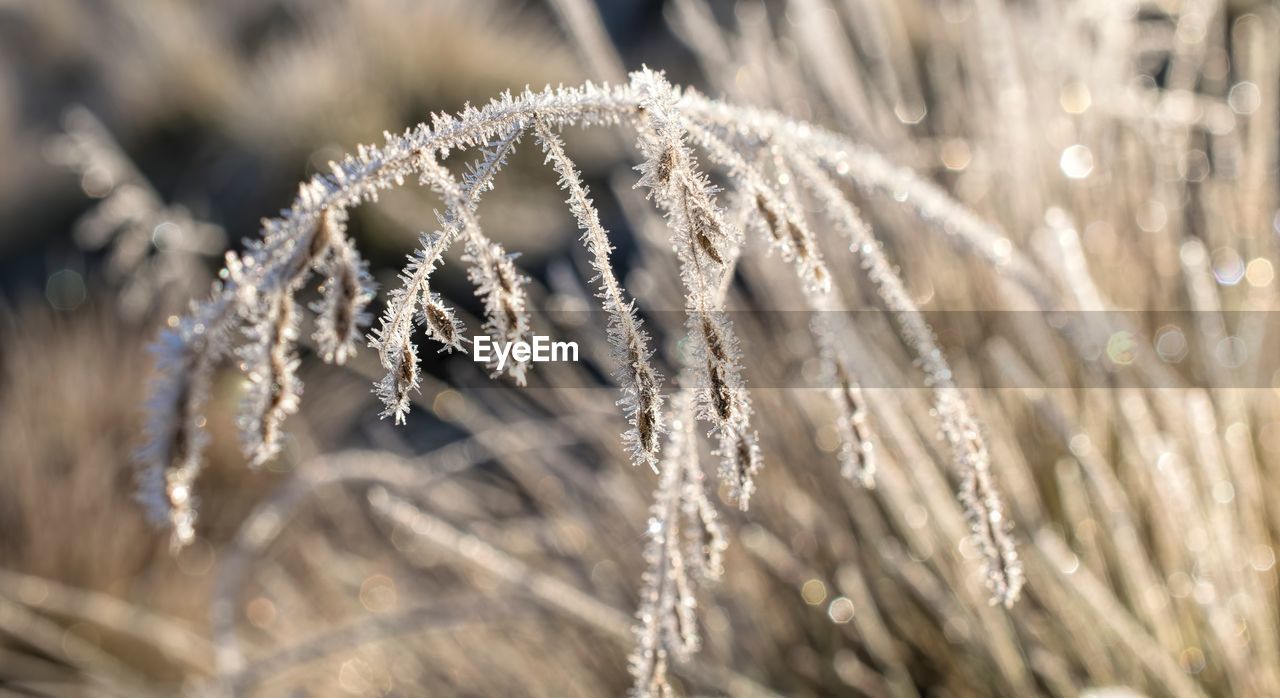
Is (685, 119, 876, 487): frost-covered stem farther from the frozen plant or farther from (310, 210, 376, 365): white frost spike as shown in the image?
(310, 210, 376, 365): white frost spike

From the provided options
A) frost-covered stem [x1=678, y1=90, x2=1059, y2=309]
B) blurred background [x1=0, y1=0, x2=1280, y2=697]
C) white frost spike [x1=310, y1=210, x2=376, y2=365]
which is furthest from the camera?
blurred background [x1=0, y1=0, x2=1280, y2=697]

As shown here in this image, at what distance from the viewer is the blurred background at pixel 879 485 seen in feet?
2.89

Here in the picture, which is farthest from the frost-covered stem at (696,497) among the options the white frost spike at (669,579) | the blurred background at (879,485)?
the blurred background at (879,485)

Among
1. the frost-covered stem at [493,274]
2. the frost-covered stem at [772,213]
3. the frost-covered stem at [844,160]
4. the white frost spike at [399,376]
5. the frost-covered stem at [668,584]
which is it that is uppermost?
the frost-covered stem at [844,160]

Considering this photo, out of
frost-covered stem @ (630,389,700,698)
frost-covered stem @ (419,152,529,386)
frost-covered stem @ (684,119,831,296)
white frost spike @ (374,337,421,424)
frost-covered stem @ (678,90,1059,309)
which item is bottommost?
frost-covered stem @ (630,389,700,698)

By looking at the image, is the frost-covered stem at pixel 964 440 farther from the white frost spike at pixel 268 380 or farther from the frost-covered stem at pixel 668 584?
the white frost spike at pixel 268 380

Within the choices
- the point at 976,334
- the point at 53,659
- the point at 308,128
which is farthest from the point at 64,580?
the point at 308,128

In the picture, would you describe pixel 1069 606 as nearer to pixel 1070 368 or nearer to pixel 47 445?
pixel 1070 368

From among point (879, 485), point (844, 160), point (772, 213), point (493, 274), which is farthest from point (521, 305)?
point (879, 485)

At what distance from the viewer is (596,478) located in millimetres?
1305

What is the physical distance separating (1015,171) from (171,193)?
4.26 m

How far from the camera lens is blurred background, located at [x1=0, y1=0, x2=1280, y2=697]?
880 mm

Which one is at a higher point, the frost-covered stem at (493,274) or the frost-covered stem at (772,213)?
the frost-covered stem at (772,213)

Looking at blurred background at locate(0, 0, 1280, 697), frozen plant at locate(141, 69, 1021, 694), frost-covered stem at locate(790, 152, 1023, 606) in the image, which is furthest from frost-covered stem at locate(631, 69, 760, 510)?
blurred background at locate(0, 0, 1280, 697)
